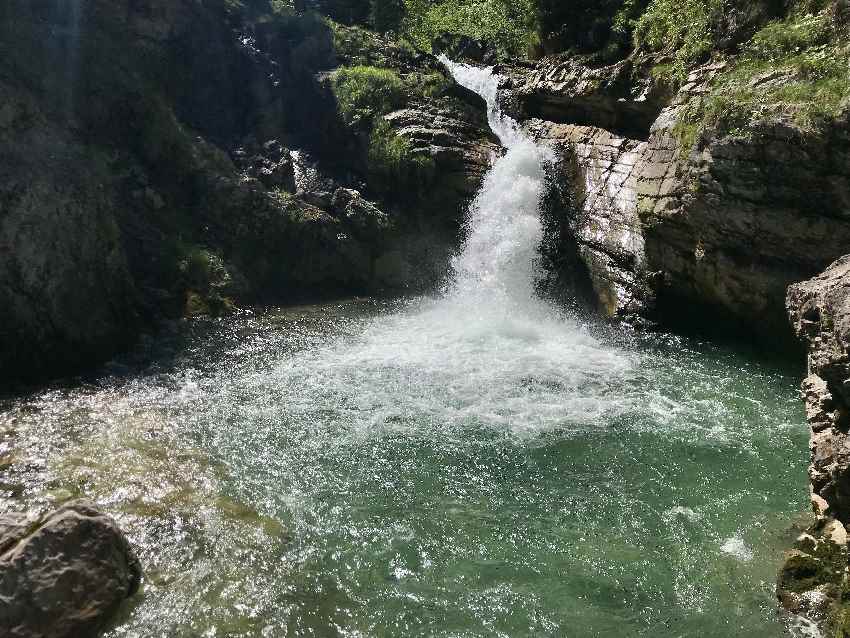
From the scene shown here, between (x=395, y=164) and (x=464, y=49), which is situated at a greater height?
(x=464, y=49)

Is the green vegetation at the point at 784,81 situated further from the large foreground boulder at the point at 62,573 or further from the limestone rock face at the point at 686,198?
the large foreground boulder at the point at 62,573

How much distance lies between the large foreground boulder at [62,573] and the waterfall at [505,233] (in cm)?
1379

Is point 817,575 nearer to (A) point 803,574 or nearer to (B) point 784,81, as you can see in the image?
(A) point 803,574

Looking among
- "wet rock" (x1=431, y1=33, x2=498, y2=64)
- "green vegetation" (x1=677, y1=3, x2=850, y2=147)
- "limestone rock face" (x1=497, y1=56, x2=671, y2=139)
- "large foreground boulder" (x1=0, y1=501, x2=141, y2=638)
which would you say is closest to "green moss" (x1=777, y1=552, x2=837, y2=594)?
"large foreground boulder" (x1=0, y1=501, x2=141, y2=638)

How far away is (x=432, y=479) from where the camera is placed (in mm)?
8945

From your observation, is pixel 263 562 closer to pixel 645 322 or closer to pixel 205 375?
pixel 205 375

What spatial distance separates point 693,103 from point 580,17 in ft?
34.5

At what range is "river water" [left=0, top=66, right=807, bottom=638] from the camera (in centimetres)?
644

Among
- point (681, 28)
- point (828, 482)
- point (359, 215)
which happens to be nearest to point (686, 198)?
point (681, 28)

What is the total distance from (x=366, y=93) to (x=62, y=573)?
2045 cm

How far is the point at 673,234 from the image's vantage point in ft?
48.6

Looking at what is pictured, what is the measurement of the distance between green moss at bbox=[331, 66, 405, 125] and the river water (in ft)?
36.3

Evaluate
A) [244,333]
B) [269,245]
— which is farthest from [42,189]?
[269,245]

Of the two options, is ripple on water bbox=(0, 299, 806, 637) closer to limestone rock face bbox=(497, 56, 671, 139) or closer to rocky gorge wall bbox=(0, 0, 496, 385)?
rocky gorge wall bbox=(0, 0, 496, 385)
